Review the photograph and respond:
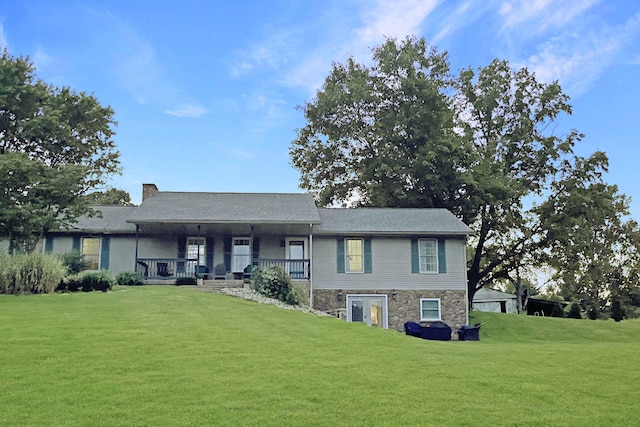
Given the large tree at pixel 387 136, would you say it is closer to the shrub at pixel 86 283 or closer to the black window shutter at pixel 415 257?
the black window shutter at pixel 415 257

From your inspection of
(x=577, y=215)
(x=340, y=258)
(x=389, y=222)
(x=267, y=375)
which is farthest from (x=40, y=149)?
(x=577, y=215)

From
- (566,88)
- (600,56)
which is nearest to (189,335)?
(600,56)

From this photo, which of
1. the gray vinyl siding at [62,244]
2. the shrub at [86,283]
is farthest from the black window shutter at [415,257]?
the gray vinyl siding at [62,244]

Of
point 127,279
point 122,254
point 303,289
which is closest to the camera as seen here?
point 127,279

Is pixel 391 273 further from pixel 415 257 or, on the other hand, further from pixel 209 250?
pixel 209 250

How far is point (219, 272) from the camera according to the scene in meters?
24.0

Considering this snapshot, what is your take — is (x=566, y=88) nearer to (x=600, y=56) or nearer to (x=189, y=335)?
(x=600, y=56)

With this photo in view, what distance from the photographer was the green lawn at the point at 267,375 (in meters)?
7.59

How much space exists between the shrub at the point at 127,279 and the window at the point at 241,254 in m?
4.24

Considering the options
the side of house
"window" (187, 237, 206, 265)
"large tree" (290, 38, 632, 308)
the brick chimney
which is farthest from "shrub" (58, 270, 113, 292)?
"large tree" (290, 38, 632, 308)

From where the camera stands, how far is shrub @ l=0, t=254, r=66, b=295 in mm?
17594

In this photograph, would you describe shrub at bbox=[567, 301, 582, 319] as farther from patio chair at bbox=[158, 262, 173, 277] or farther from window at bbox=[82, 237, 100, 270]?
window at bbox=[82, 237, 100, 270]

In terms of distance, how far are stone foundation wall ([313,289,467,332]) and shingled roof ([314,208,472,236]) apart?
2565mm

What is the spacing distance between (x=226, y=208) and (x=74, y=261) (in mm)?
6618
